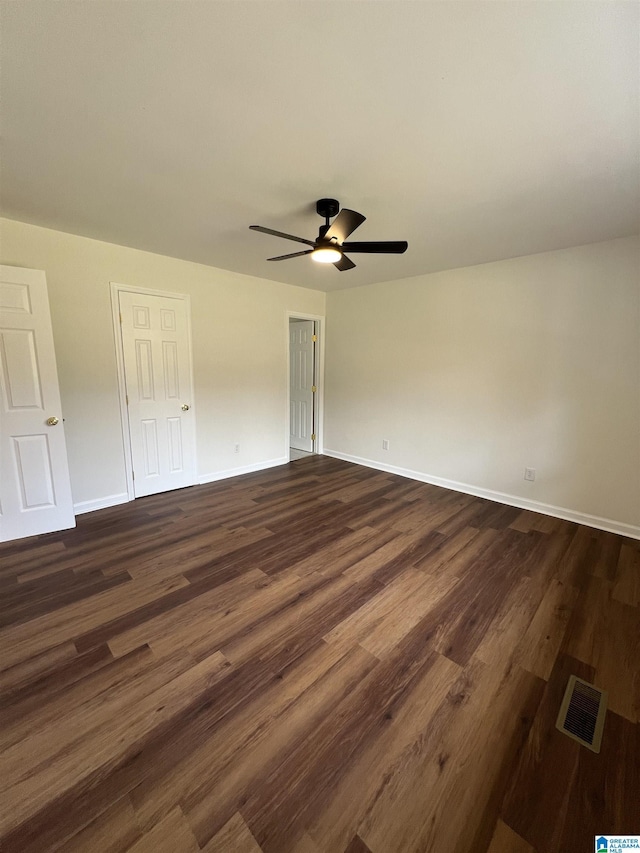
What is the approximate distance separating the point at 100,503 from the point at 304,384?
10.9ft

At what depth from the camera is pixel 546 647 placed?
183 centimetres

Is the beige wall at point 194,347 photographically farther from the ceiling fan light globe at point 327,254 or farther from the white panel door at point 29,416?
the ceiling fan light globe at point 327,254

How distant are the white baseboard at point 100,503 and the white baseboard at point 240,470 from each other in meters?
0.86

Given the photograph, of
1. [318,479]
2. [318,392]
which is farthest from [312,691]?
[318,392]

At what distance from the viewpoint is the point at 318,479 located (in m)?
4.46

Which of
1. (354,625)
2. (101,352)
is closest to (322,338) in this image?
(101,352)

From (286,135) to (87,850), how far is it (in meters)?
2.87

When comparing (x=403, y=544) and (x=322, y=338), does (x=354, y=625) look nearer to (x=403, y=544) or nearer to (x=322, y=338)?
(x=403, y=544)

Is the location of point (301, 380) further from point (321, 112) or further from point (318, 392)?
point (321, 112)

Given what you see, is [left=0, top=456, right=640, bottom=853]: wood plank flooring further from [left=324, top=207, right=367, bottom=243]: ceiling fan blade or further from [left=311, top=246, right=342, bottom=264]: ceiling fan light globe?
[left=324, top=207, right=367, bottom=243]: ceiling fan blade

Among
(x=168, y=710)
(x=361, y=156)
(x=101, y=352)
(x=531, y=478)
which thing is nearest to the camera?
(x=168, y=710)

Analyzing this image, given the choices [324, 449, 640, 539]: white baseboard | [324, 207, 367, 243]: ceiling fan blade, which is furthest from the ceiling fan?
[324, 449, 640, 539]: white baseboard

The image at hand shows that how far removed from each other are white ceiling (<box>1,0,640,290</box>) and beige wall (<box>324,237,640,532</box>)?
2.39 feet

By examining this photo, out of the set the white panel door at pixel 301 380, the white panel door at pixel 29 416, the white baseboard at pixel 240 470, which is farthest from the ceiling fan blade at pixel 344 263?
the white baseboard at pixel 240 470
